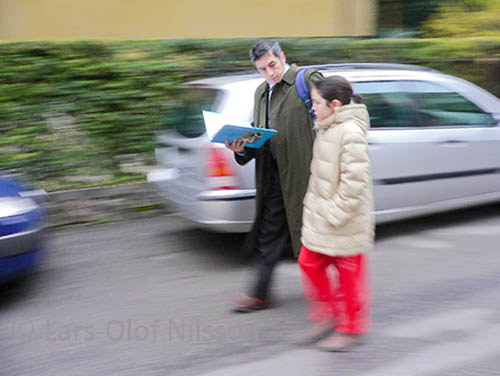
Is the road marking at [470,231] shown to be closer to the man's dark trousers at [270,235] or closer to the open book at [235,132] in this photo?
the man's dark trousers at [270,235]

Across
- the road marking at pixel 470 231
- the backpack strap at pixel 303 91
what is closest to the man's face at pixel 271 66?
the backpack strap at pixel 303 91

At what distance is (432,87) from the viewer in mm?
5879

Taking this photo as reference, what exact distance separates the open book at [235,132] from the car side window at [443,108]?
247 centimetres

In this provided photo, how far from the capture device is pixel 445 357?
3527 mm

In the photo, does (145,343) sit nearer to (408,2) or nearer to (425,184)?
→ (425,184)

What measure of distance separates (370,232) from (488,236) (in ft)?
9.05

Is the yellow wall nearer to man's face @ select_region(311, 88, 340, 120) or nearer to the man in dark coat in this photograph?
the man in dark coat

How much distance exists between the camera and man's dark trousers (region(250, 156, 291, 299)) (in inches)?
156

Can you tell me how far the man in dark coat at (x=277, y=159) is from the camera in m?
3.73

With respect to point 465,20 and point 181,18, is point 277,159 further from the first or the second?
point 465,20

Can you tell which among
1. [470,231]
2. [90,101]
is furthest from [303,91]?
[90,101]

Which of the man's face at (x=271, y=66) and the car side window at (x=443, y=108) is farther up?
the man's face at (x=271, y=66)

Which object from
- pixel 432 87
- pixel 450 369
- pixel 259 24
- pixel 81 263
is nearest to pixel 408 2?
pixel 259 24

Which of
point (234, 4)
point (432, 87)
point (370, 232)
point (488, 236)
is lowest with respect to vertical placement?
point (488, 236)
